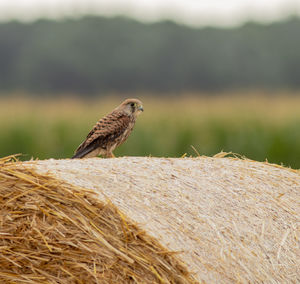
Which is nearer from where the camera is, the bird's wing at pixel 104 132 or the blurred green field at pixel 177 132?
the bird's wing at pixel 104 132

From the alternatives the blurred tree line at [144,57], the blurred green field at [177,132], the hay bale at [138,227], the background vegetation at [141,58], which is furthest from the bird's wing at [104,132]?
the blurred tree line at [144,57]

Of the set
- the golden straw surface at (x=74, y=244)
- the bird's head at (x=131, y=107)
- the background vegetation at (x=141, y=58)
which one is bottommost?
the background vegetation at (x=141, y=58)

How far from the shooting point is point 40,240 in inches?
132

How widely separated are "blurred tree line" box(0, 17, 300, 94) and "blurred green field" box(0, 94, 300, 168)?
909 inches

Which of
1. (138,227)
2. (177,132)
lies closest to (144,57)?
(177,132)

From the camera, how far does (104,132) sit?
5195 mm

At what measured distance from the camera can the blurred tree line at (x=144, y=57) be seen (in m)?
35.4

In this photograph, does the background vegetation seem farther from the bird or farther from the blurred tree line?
the bird

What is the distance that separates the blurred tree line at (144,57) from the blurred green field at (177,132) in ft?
75.8

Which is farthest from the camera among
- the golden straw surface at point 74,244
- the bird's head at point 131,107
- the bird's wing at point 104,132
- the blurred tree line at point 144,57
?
the blurred tree line at point 144,57

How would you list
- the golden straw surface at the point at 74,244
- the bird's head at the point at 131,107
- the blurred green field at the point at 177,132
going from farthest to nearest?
1. the blurred green field at the point at 177,132
2. the bird's head at the point at 131,107
3. the golden straw surface at the point at 74,244

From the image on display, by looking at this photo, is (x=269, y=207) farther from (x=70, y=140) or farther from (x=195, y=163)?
(x=70, y=140)

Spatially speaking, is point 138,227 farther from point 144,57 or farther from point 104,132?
point 144,57

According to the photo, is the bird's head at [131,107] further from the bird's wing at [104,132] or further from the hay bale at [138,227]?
the hay bale at [138,227]
